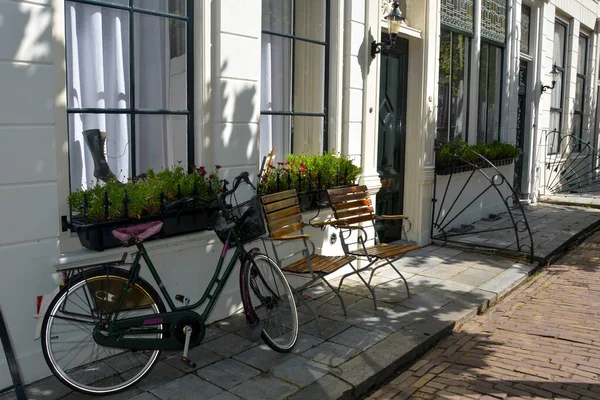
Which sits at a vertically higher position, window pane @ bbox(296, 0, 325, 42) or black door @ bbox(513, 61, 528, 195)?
window pane @ bbox(296, 0, 325, 42)

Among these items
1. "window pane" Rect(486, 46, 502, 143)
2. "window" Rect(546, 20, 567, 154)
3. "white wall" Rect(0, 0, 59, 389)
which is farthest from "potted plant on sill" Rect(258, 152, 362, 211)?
"window" Rect(546, 20, 567, 154)

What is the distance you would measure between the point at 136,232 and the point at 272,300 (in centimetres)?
118

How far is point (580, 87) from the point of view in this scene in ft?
47.7

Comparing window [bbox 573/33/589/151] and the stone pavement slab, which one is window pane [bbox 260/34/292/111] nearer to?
the stone pavement slab

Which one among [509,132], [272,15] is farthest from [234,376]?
[509,132]

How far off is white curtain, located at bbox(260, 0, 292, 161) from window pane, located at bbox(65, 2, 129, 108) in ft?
5.11

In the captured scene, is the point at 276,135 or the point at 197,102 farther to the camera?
the point at 276,135

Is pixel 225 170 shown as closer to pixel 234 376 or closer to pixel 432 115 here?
pixel 234 376

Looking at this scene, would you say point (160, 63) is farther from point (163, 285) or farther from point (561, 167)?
point (561, 167)

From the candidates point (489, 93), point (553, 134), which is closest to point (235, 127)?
point (489, 93)

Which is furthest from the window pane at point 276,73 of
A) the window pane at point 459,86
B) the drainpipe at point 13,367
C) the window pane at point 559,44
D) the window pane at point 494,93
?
the window pane at point 559,44

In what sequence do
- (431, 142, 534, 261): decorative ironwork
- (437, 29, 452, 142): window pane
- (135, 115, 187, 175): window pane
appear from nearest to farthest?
1. (135, 115, 187, 175): window pane
2. (431, 142, 534, 261): decorative ironwork
3. (437, 29, 452, 142): window pane

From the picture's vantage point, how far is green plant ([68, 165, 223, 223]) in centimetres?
374

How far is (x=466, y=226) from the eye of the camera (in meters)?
8.41
